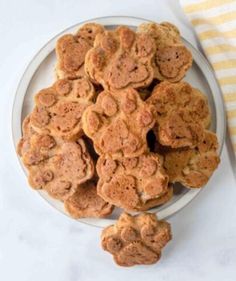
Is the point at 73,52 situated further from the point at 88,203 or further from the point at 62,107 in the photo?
the point at 88,203

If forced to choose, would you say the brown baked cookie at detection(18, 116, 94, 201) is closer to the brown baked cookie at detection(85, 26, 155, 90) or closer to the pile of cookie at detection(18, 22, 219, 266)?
the pile of cookie at detection(18, 22, 219, 266)

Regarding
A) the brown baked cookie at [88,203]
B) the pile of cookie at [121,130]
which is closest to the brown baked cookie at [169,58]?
the pile of cookie at [121,130]

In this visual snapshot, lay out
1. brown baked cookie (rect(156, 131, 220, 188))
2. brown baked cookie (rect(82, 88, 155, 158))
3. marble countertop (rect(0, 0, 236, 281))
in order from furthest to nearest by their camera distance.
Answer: marble countertop (rect(0, 0, 236, 281)) → brown baked cookie (rect(156, 131, 220, 188)) → brown baked cookie (rect(82, 88, 155, 158))

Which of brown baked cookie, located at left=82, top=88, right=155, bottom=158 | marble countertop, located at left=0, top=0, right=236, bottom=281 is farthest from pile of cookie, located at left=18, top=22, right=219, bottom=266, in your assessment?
marble countertop, located at left=0, top=0, right=236, bottom=281

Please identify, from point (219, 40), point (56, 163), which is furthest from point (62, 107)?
point (219, 40)

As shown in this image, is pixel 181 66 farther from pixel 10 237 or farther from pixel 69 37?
pixel 10 237

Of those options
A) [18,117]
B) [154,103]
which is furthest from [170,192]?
[18,117]
